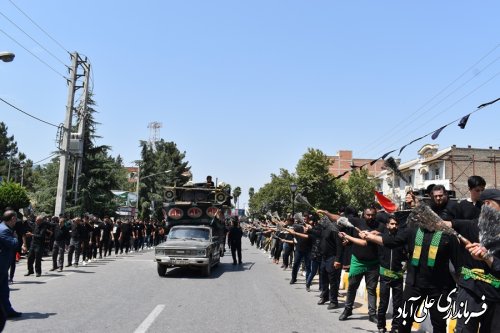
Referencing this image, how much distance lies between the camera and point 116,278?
1434 centimetres

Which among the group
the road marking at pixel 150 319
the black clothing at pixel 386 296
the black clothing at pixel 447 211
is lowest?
the road marking at pixel 150 319

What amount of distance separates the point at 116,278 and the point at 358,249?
8485 millimetres

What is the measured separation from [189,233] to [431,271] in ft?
38.5

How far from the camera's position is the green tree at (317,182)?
4909 centimetres

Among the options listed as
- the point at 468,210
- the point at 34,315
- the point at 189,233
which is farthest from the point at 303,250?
the point at 468,210

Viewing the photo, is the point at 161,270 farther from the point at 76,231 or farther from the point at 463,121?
the point at 463,121

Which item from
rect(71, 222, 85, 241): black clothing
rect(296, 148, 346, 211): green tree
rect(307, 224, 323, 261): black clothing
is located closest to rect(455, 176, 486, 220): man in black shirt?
rect(307, 224, 323, 261): black clothing

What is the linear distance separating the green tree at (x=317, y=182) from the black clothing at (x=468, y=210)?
42.8 meters

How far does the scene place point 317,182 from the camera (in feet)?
160

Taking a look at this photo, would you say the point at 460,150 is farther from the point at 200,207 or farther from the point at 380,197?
the point at 380,197

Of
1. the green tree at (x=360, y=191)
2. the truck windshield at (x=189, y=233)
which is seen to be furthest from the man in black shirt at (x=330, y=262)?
the green tree at (x=360, y=191)

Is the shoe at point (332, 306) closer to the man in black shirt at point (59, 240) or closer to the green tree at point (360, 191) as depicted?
the man in black shirt at point (59, 240)

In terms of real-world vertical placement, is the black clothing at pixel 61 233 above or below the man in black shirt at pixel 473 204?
below

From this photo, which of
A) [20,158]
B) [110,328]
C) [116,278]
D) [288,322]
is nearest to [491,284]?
[288,322]
